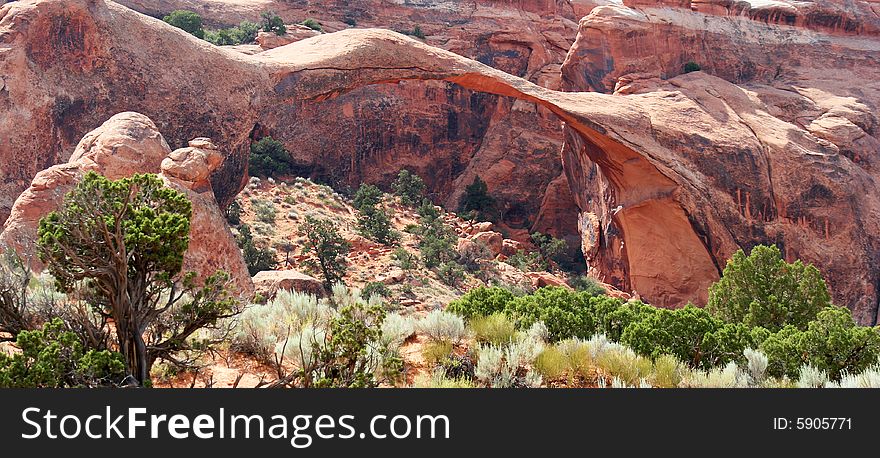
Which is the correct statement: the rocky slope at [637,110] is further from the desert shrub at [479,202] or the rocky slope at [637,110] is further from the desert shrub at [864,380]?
the desert shrub at [864,380]

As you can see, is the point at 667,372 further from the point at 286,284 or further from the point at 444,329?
the point at 286,284

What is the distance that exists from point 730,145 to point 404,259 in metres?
10.2

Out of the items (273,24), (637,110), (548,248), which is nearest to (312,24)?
(273,24)

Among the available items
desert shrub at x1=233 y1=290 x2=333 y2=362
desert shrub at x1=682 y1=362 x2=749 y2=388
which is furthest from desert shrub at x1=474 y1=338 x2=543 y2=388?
desert shrub at x1=233 y1=290 x2=333 y2=362

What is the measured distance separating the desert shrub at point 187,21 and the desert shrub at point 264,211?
17.1m

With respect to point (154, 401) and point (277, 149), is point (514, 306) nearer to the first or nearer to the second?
point (154, 401)

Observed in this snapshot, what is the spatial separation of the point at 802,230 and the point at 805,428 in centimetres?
1845

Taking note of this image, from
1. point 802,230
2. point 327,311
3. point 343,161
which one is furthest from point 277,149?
point 327,311

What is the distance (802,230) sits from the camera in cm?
2270

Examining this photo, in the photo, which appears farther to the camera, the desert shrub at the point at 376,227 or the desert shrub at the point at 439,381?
the desert shrub at the point at 376,227

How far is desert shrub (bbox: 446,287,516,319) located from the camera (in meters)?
11.0

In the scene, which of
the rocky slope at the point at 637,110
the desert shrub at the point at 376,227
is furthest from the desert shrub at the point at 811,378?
the desert shrub at the point at 376,227

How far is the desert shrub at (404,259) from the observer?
22875 millimetres

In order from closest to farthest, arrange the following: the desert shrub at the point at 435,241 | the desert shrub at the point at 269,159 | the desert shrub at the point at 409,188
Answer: the desert shrub at the point at 435,241 → the desert shrub at the point at 269,159 → the desert shrub at the point at 409,188
